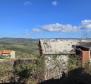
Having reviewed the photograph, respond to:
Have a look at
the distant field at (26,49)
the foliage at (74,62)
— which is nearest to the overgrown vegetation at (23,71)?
the distant field at (26,49)

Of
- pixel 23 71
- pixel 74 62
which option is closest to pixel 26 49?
pixel 74 62

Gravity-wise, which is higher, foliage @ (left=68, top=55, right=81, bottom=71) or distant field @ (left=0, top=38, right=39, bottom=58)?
foliage @ (left=68, top=55, right=81, bottom=71)

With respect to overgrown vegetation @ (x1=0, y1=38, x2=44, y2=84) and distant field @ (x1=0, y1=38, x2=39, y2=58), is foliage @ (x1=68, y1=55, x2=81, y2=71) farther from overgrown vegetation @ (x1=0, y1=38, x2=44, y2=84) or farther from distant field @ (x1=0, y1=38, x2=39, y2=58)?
distant field @ (x1=0, y1=38, x2=39, y2=58)

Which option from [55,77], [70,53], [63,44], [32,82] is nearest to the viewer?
[32,82]

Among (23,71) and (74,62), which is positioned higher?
(74,62)

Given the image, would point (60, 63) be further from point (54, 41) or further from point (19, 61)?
point (54, 41)

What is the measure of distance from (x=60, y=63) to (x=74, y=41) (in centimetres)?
825

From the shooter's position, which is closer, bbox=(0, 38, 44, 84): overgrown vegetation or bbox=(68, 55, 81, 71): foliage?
bbox=(0, 38, 44, 84): overgrown vegetation

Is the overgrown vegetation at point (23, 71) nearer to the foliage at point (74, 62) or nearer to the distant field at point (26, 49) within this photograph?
the distant field at point (26, 49)

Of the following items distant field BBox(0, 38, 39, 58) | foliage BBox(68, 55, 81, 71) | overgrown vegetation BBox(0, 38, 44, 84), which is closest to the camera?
overgrown vegetation BBox(0, 38, 44, 84)

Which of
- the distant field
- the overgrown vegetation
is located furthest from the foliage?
the distant field

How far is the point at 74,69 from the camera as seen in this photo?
2581cm

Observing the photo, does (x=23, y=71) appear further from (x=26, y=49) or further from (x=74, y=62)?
(x=26, y=49)

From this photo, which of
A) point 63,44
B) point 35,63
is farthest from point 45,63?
point 63,44
